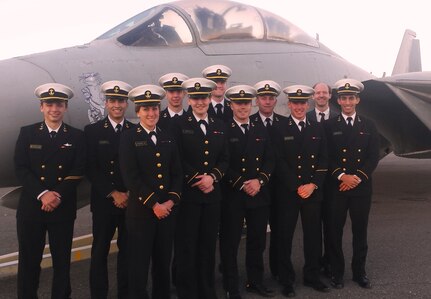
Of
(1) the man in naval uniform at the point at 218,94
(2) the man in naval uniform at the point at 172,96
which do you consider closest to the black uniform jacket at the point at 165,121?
(2) the man in naval uniform at the point at 172,96

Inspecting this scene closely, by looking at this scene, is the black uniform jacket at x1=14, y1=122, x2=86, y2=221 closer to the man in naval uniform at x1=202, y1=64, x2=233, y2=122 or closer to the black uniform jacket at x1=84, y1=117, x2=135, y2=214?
the black uniform jacket at x1=84, y1=117, x2=135, y2=214

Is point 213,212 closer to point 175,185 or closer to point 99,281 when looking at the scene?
point 175,185

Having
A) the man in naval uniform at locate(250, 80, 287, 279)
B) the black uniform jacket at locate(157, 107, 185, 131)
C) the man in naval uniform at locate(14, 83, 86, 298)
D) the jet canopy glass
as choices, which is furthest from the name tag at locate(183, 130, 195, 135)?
the jet canopy glass

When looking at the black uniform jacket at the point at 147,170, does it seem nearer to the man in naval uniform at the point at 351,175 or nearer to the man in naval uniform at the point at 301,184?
the man in naval uniform at the point at 301,184

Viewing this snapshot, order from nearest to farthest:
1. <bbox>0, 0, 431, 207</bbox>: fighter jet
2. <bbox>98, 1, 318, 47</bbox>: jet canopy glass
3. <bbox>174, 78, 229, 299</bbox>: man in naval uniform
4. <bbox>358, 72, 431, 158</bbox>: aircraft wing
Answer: <bbox>174, 78, 229, 299</bbox>: man in naval uniform, <bbox>0, 0, 431, 207</bbox>: fighter jet, <bbox>98, 1, 318, 47</bbox>: jet canopy glass, <bbox>358, 72, 431, 158</bbox>: aircraft wing

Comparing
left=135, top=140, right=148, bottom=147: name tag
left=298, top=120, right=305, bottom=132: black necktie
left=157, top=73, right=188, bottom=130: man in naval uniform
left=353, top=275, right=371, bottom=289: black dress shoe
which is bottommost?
left=353, top=275, right=371, bottom=289: black dress shoe

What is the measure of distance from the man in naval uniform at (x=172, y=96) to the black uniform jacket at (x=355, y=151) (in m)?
1.48

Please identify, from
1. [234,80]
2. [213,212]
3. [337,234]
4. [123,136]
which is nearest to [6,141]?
[123,136]

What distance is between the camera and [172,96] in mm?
3992

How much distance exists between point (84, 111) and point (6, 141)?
2.39ft

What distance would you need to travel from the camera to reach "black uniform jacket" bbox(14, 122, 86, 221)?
3578mm

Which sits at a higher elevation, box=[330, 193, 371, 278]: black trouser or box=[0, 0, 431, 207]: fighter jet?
box=[0, 0, 431, 207]: fighter jet

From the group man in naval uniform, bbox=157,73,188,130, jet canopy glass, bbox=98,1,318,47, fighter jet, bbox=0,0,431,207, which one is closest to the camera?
man in naval uniform, bbox=157,73,188,130

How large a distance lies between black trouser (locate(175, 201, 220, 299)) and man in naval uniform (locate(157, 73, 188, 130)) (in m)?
0.73
